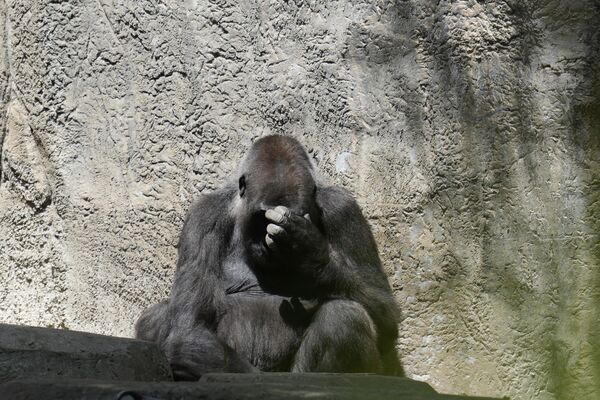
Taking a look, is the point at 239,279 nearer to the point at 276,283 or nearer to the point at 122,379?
the point at 276,283

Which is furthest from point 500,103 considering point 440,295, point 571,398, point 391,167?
point 571,398

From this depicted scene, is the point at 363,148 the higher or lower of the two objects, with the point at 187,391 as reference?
higher

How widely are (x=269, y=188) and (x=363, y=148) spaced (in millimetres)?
704

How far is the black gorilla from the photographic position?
4.20 meters

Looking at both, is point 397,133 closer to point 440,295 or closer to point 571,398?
point 440,295

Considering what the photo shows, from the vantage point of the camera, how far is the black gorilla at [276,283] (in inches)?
165

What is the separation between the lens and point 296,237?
4.19 meters

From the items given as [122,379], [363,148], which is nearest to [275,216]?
[363,148]

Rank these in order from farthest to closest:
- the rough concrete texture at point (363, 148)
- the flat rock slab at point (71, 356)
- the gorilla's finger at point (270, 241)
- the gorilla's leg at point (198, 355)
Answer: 1. the rough concrete texture at point (363, 148)
2. the gorilla's finger at point (270, 241)
3. the gorilla's leg at point (198, 355)
4. the flat rock slab at point (71, 356)

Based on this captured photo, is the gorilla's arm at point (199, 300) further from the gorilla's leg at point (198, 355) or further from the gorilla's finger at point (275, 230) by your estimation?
the gorilla's finger at point (275, 230)

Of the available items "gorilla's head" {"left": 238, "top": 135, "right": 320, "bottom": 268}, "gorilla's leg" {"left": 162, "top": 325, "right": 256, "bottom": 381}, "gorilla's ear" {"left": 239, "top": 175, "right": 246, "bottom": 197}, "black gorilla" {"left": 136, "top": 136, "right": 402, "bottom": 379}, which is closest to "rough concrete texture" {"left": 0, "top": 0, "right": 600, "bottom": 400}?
"black gorilla" {"left": 136, "top": 136, "right": 402, "bottom": 379}

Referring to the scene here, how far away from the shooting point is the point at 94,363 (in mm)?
3209

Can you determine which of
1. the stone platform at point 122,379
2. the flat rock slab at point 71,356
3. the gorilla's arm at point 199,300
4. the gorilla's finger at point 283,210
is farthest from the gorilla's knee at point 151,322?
the flat rock slab at point 71,356

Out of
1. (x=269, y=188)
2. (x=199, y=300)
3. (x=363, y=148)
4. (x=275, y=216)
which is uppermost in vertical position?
(x=363, y=148)
